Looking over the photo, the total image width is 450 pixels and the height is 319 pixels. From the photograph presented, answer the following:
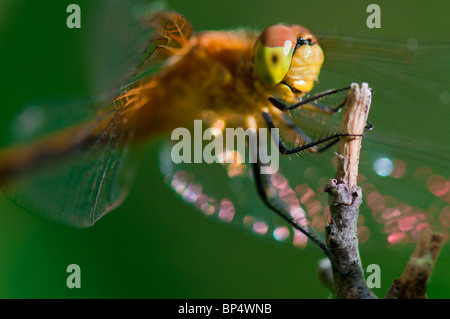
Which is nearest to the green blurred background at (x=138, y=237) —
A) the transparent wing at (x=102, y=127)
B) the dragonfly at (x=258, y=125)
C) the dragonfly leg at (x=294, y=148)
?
the dragonfly at (x=258, y=125)

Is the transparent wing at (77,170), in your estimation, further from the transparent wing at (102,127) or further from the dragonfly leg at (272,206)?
the dragonfly leg at (272,206)

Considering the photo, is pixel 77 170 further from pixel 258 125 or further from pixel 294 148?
pixel 294 148

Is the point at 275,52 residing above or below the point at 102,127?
above

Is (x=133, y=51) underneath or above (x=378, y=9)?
underneath

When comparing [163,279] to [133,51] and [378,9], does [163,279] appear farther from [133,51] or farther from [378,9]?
[378,9]

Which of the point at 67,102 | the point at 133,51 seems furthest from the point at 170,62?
the point at 67,102

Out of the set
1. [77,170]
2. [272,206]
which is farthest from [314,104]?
[77,170]

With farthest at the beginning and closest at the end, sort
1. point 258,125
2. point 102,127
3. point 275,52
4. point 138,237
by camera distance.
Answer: point 138,237 < point 258,125 < point 102,127 < point 275,52
